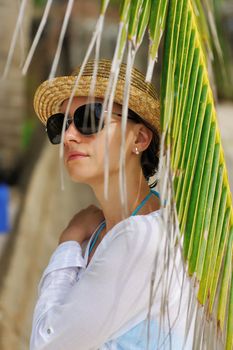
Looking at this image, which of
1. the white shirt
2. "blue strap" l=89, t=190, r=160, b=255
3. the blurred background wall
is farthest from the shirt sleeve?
the blurred background wall

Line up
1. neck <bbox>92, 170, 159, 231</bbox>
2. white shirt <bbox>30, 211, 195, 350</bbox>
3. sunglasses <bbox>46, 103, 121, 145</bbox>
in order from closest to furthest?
white shirt <bbox>30, 211, 195, 350</bbox>, sunglasses <bbox>46, 103, 121, 145</bbox>, neck <bbox>92, 170, 159, 231</bbox>

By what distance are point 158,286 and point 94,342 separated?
22 centimetres

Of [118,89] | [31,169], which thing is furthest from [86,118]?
[31,169]

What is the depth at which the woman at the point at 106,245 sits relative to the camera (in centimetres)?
188

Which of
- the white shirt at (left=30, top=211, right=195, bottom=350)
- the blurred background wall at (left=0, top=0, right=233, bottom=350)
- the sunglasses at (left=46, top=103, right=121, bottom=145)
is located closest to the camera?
the white shirt at (left=30, top=211, right=195, bottom=350)

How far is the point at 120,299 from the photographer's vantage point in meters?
1.87

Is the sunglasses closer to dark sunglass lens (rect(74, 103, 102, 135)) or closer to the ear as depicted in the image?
dark sunglass lens (rect(74, 103, 102, 135))

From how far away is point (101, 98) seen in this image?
2084 millimetres

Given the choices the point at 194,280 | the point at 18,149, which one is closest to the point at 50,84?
the point at 194,280

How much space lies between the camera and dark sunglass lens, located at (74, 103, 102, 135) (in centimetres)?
200

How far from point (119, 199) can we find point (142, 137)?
0.18 metres

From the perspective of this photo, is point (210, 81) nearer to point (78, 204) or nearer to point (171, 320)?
point (171, 320)

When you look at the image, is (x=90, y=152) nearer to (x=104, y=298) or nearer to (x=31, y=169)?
(x=104, y=298)

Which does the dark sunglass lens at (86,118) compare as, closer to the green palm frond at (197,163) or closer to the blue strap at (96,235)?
the green palm frond at (197,163)
